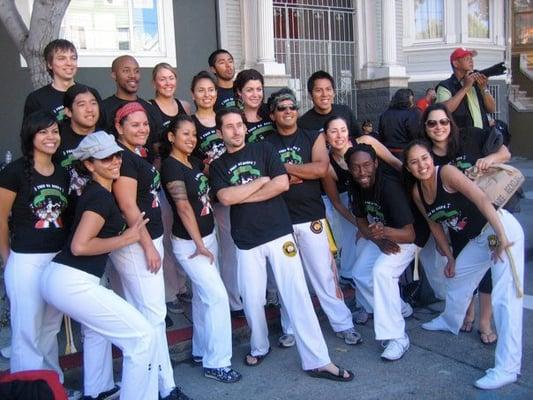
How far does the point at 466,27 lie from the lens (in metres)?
14.5

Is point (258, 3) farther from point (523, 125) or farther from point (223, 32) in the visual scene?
point (523, 125)

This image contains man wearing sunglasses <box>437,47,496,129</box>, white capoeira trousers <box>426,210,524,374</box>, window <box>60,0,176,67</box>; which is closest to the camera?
white capoeira trousers <box>426,210,524,374</box>

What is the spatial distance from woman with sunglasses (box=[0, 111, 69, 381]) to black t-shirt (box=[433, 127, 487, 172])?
270 centimetres

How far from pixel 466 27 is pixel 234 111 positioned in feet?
40.1

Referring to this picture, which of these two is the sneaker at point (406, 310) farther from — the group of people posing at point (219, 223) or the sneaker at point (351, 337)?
the sneaker at point (351, 337)

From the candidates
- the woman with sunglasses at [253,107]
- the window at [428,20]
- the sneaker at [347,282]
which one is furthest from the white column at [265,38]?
the woman with sunglasses at [253,107]

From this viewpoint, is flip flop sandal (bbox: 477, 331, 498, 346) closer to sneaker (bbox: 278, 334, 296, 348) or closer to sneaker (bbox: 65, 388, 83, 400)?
sneaker (bbox: 278, 334, 296, 348)

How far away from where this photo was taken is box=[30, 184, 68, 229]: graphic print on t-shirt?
11.5ft

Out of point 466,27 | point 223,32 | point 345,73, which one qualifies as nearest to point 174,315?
point 223,32

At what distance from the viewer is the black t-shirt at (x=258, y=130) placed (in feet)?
15.1

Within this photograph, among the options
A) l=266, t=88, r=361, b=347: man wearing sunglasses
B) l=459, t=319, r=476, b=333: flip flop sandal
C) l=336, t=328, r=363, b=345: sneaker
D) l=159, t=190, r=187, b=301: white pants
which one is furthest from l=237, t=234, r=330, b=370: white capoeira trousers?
l=459, t=319, r=476, b=333: flip flop sandal

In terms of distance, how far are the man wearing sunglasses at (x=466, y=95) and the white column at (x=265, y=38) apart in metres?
5.49

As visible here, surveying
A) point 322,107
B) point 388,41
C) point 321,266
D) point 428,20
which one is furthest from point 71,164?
point 428,20

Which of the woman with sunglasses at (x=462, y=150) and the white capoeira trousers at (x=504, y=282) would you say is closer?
the white capoeira trousers at (x=504, y=282)
